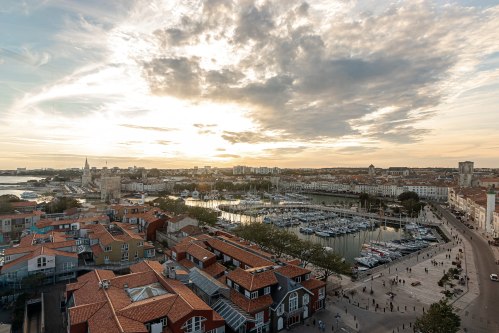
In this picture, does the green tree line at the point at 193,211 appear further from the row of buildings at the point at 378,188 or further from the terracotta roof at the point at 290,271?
the row of buildings at the point at 378,188

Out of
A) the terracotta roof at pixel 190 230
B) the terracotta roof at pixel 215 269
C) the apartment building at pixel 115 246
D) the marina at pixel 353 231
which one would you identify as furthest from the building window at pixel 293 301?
the terracotta roof at pixel 190 230

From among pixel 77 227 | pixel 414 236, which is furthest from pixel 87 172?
pixel 414 236

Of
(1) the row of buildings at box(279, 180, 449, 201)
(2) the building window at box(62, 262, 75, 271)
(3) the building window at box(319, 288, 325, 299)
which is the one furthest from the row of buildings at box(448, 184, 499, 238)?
(2) the building window at box(62, 262, 75, 271)

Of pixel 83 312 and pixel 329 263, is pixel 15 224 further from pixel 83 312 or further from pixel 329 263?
pixel 329 263

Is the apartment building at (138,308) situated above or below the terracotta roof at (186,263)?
above

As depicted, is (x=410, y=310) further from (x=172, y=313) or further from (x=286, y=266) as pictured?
(x=172, y=313)

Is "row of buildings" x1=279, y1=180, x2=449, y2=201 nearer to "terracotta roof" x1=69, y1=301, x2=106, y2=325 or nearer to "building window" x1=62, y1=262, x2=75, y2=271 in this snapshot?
"building window" x1=62, y1=262, x2=75, y2=271

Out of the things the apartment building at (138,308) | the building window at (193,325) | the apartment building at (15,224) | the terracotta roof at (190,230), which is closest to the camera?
the apartment building at (138,308)
